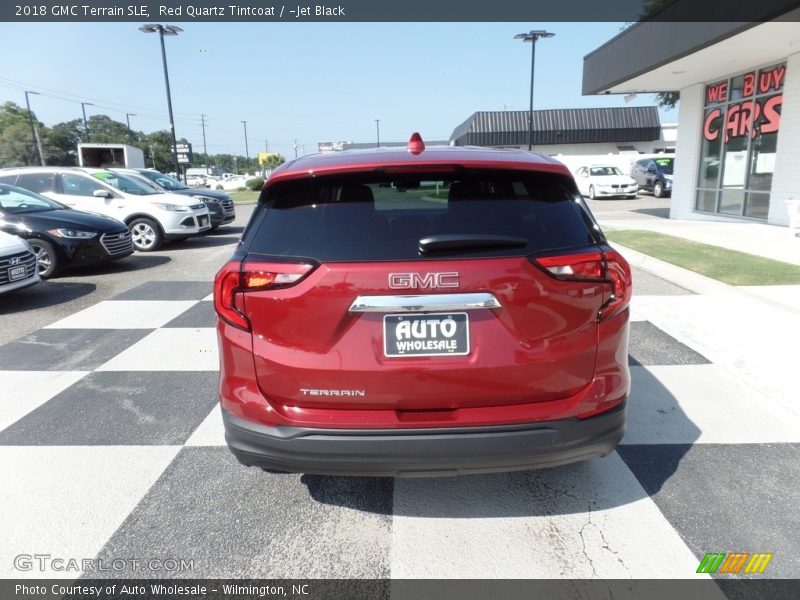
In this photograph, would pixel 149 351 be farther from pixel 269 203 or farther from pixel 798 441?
pixel 798 441

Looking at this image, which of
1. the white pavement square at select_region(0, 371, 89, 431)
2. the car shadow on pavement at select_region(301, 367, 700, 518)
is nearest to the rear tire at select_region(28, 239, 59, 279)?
the white pavement square at select_region(0, 371, 89, 431)

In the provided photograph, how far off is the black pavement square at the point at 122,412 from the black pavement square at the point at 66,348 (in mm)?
480

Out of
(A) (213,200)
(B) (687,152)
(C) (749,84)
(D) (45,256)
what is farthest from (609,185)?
(D) (45,256)

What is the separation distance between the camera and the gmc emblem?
2.18m

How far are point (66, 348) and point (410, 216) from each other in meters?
4.47

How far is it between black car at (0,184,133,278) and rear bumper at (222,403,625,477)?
24.8 ft

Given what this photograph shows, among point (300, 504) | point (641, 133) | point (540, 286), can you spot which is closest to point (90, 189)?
point (300, 504)

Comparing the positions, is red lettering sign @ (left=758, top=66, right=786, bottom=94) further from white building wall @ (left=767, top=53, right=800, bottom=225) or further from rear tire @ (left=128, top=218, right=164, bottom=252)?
rear tire @ (left=128, top=218, right=164, bottom=252)

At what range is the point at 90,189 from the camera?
1167 centimetres

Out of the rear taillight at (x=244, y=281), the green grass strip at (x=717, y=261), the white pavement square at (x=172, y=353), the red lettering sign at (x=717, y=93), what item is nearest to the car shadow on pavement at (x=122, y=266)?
the white pavement square at (x=172, y=353)

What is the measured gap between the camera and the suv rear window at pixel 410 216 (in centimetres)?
229

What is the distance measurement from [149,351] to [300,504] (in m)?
3.09

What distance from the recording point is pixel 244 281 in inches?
91.6

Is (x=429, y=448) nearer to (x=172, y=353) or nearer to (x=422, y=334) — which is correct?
(x=422, y=334)
